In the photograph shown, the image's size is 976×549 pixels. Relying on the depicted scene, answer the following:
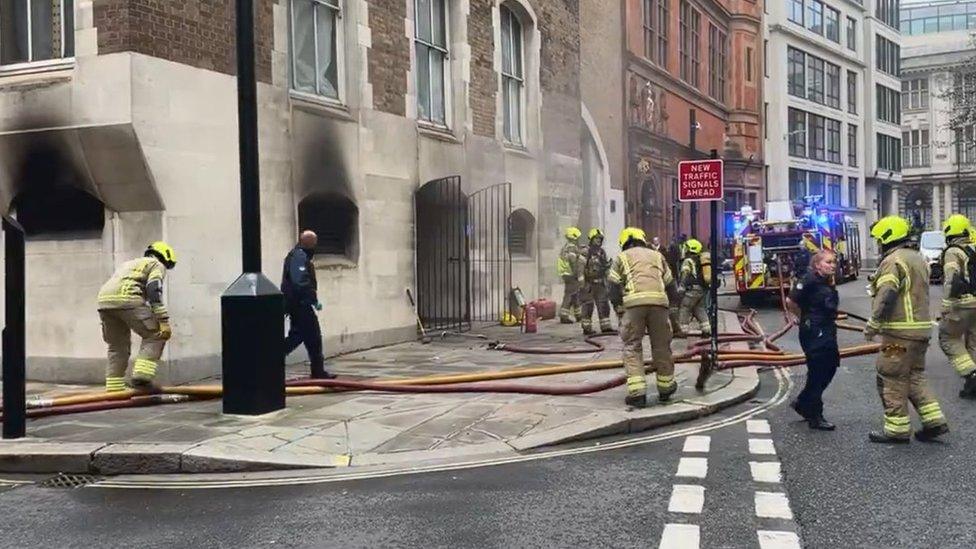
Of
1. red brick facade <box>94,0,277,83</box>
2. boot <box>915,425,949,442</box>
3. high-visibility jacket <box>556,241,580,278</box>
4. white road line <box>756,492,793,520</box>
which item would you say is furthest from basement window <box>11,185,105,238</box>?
high-visibility jacket <box>556,241,580,278</box>

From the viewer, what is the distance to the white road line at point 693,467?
5.90 metres

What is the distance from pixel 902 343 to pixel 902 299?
336mm

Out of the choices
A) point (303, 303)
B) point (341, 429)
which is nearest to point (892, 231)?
point (341, 429)

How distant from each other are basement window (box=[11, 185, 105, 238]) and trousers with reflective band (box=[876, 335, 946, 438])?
7.93 meters

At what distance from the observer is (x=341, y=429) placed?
24.0 feet

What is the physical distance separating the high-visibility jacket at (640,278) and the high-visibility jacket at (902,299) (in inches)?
76.8

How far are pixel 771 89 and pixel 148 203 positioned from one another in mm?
43688

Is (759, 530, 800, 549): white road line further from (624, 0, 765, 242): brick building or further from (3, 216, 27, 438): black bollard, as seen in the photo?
(624, 0, 765, 242): brick building

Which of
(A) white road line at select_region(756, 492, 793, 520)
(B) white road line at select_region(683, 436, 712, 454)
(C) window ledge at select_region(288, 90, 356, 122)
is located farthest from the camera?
(C) window ledge at select_region(288, 90, 356, 122)

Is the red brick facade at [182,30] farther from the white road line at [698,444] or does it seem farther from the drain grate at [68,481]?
the white road line at [698,444]

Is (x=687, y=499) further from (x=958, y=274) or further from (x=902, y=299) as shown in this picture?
(x=958, y=274)

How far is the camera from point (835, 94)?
55.6 metres

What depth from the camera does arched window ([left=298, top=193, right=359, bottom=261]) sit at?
11.8 m

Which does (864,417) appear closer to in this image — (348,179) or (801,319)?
(801,319)
